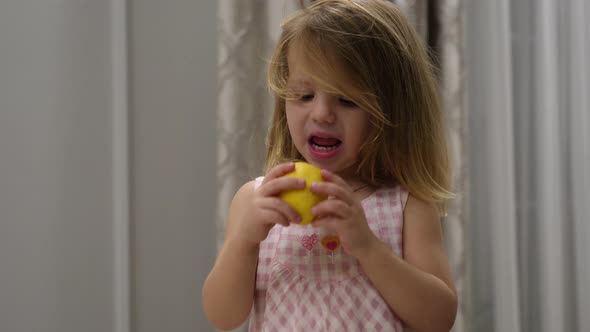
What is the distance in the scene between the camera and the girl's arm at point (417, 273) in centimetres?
87

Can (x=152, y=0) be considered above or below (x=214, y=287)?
above

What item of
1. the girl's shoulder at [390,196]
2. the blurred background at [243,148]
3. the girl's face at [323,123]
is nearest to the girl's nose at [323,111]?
the girl's face at [323,123]

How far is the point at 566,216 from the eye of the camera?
1924 mm

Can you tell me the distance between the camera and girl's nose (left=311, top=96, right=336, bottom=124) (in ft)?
2.92

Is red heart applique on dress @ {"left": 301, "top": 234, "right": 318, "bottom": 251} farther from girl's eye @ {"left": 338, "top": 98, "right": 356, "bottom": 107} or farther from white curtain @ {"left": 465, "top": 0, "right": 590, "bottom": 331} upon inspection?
white curtain @ {"left": 465, "top": 0, "right": 590, "bottom": 331}

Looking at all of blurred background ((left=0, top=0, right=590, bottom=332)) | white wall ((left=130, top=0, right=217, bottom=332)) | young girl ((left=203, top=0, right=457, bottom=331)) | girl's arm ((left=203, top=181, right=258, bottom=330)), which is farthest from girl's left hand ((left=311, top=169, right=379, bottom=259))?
white wall ((left=130, top=0, right=217, bottom=332))
